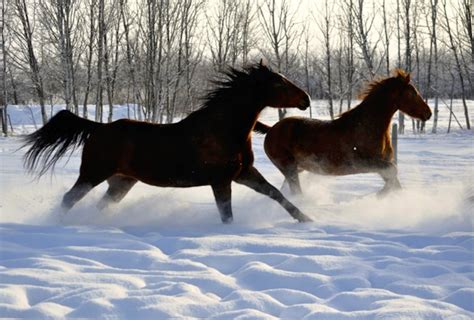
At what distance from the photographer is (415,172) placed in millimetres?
11289

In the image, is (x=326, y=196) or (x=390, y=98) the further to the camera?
(x=326, y=196)

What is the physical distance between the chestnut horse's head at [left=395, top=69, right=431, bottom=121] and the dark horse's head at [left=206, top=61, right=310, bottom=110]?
1764 millimetres

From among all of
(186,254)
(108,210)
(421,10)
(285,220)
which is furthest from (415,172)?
(421,10)

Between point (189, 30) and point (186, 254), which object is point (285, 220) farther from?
point (189, 30)

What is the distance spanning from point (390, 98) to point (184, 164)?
2.98 metres

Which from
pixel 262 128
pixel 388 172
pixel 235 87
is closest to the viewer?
pixel 235 87

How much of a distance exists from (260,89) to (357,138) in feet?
5.45

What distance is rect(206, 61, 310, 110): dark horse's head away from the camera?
5777 mm

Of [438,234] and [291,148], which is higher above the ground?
[291,148]

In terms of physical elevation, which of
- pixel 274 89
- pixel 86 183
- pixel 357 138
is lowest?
pixel 86 183

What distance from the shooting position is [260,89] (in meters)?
5.80

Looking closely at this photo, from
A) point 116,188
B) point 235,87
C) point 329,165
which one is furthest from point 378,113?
point 116,188

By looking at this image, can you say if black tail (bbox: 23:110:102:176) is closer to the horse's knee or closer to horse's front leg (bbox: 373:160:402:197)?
the horse's knee

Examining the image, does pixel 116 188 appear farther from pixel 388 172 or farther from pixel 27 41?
pixel 27 41
